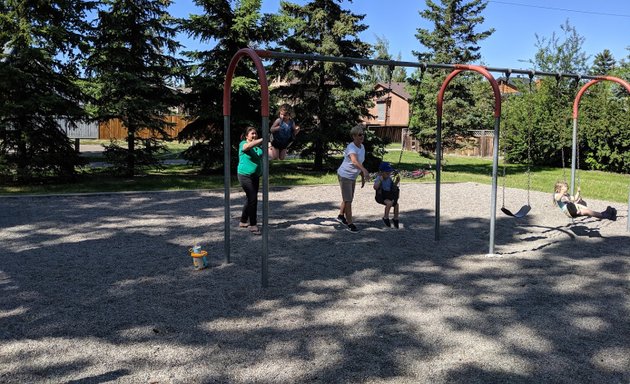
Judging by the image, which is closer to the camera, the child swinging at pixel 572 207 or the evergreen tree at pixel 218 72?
the child swinging at pixel 572 207

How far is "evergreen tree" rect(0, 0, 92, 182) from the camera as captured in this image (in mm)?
12953

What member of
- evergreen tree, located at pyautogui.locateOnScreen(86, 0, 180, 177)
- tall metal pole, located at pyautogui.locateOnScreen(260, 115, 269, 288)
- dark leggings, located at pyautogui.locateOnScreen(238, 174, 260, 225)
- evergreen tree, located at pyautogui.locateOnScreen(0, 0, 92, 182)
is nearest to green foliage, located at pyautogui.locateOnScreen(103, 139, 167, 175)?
evergreen tree, located at pyautogui.locateOnScreen(86, 0, 180, 177)

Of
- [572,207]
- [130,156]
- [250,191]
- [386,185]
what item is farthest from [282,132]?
[130,156]

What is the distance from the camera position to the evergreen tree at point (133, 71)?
1447cm

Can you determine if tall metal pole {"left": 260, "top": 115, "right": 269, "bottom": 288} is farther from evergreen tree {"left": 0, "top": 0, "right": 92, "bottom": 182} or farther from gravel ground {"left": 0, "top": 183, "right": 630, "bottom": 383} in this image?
evergreen tree {"left": 0, "top": 0, "right": 92, "bottom": 182}

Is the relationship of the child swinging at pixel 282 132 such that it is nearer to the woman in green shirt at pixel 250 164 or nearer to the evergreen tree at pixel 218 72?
the woman in green shirt at pixel 250 164

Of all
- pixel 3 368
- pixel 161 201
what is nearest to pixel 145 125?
pixel 161 201

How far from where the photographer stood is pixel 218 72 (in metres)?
17.1

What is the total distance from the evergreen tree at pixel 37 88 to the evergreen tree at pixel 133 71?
2.25 ft

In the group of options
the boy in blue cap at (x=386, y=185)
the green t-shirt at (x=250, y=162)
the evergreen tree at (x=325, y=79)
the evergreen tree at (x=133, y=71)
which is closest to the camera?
the green t-shirt at (x=250, y=162)

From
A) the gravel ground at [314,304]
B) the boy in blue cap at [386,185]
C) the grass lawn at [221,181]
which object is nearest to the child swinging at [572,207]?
the gravel ground at [314,304]

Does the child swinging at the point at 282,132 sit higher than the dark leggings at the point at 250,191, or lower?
higher

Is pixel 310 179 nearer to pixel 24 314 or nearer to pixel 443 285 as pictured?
pixel 443 285

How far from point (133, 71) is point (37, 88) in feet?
9.02
